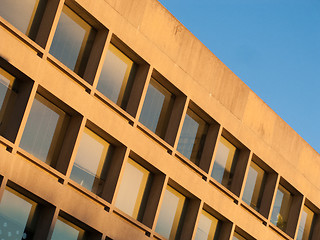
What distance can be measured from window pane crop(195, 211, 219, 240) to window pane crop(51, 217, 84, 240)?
238 inches

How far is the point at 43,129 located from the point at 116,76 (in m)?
3.79

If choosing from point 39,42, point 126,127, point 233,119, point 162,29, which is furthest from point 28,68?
point 233,119

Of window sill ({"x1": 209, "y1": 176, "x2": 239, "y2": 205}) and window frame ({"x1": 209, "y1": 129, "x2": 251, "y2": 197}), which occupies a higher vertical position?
window frame ({"x1": 209, "y1": 129, "x2": 251, "y2": 197})

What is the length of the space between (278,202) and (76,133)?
12860mm

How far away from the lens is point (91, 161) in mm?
25438

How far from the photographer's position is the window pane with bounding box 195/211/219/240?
29594 mm

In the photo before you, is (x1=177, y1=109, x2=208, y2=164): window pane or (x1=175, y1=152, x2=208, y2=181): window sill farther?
(x1=177, y1=109, x2=208, y2=164): window pane

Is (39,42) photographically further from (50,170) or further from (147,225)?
(147,225)

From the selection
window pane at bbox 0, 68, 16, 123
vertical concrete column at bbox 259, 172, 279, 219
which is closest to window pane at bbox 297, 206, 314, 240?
vertical concrete column at bbox 259, 172, 279, 219

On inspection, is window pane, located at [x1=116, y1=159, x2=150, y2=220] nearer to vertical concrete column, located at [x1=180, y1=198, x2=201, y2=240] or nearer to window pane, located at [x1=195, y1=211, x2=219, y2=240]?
vertical concrete column, located at [x1=180, y1=198, x2=201, y2=240]

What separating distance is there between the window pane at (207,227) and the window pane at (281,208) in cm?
414

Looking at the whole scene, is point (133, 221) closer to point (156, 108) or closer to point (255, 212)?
point (156, 108)

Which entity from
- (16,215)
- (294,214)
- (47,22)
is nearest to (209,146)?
(294,214)

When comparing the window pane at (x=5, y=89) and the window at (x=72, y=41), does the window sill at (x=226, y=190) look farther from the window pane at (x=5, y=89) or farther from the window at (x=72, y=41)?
the window pane at (x=5, y=89)
